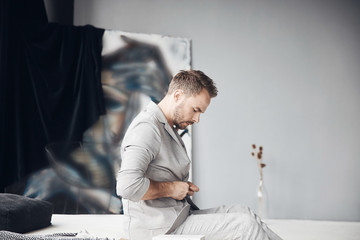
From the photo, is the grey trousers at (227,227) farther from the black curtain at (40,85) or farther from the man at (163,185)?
the black curtain at (40,85)

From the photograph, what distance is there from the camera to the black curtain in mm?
2963

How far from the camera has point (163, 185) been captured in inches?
53.2

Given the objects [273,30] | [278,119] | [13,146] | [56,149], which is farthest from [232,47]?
[13,146]

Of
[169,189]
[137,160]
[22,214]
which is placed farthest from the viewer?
[22,214]

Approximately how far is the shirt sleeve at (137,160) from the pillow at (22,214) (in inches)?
29.8

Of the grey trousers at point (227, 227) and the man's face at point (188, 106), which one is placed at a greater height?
the man's face at point (188, 106)

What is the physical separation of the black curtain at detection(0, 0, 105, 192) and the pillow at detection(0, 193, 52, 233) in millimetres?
1128

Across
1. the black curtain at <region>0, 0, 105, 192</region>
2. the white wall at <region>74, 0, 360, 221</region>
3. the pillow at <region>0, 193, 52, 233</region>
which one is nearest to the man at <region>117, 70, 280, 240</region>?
the pillow at <region>0, 193, 52, 233</region>

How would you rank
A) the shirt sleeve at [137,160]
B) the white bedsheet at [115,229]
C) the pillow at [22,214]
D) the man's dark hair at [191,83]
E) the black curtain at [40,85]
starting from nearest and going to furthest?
1. the shirt sleeve at [137,160]
2. the man's dark hair at [191,83]
3. the pillow at [22,214]
4. the white bedsheet at [115,229]
5. the black curtain at [40,85]

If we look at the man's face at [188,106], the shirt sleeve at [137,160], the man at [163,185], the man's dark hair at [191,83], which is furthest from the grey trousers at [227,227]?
the man's dark hair at [191,83]

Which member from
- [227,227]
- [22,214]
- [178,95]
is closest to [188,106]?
[178,95]

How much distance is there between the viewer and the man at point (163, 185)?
127 cm

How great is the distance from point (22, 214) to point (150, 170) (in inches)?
31.9

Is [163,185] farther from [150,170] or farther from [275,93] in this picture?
[275,93]
